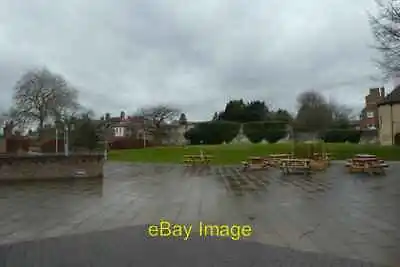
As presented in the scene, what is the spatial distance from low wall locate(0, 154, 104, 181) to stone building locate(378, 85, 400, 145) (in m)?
36.6

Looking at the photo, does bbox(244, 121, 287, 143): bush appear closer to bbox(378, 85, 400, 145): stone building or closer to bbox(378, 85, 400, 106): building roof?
bbox(378, 85, 400, 145): stone building

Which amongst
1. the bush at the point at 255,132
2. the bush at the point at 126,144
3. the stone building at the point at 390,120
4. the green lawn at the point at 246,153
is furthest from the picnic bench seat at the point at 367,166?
the bush at the point at 126,144

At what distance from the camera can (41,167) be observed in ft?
69.8

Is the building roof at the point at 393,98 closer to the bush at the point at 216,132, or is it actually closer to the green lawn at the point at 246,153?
the green lawn at the point at 246,153

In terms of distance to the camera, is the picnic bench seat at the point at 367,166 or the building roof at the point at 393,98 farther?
the building roof at the point at 393,98

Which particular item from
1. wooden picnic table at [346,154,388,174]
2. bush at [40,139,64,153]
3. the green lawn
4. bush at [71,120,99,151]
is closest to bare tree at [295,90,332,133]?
the green lawn

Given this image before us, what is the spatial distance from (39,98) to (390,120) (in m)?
35.1

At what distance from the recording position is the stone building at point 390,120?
164ft

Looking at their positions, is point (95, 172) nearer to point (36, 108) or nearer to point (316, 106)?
point (36, 108)

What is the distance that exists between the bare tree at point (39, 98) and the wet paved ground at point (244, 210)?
34896 mm

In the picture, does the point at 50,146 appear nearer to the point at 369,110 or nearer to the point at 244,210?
the point at 244,210

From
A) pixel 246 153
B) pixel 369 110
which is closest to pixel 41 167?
pixel 246 153

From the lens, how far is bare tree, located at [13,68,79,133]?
169ft

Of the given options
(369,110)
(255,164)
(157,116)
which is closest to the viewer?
(255,164)
